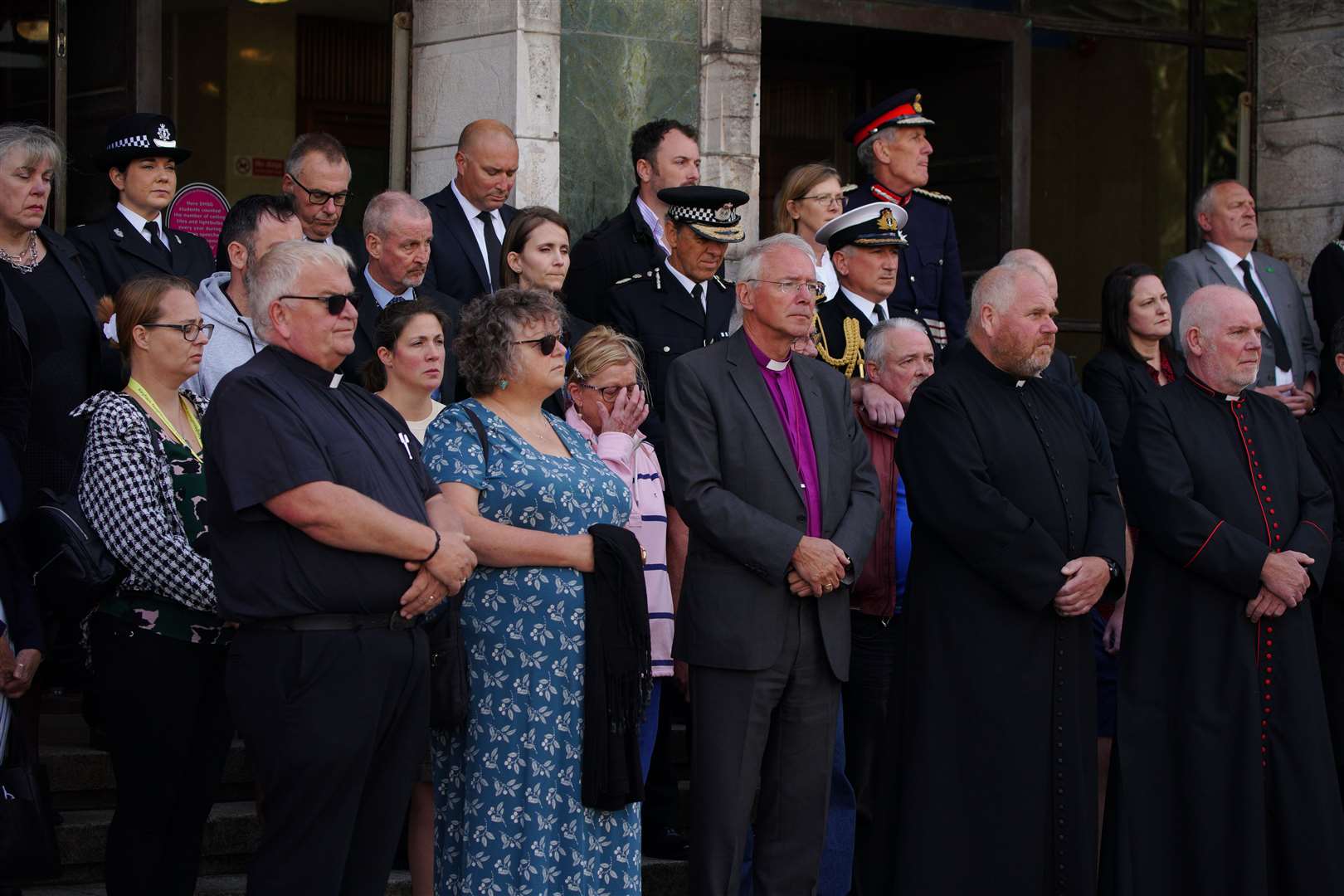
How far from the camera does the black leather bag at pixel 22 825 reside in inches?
206

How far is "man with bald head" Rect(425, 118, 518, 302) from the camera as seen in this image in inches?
302

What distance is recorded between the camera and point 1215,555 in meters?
6.54

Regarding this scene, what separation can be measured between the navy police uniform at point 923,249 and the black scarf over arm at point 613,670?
9.07 ft

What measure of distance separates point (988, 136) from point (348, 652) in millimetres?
6411

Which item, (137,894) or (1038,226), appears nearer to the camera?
(137,894)

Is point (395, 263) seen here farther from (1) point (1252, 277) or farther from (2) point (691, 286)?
(1) point (1252, 277)

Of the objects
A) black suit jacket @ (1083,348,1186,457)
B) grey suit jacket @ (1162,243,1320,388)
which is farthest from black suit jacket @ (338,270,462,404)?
grey suit jacket @ (1162,243,1320,388)

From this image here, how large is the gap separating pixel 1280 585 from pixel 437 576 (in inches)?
119

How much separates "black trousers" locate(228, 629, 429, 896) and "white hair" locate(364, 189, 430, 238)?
2352 millimetres

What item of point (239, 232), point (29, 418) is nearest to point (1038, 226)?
point (239, 232)

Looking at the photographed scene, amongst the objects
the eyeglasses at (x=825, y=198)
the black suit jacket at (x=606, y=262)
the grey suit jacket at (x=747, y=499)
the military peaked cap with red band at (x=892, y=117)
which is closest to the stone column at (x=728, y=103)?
the military peaked cap with red band at (x=892, y=117)

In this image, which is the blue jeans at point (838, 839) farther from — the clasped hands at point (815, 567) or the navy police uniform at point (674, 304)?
the navy police uniform at point (674, 304)

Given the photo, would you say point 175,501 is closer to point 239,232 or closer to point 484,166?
point 239,232

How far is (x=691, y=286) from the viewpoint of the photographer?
7438 millimetres
